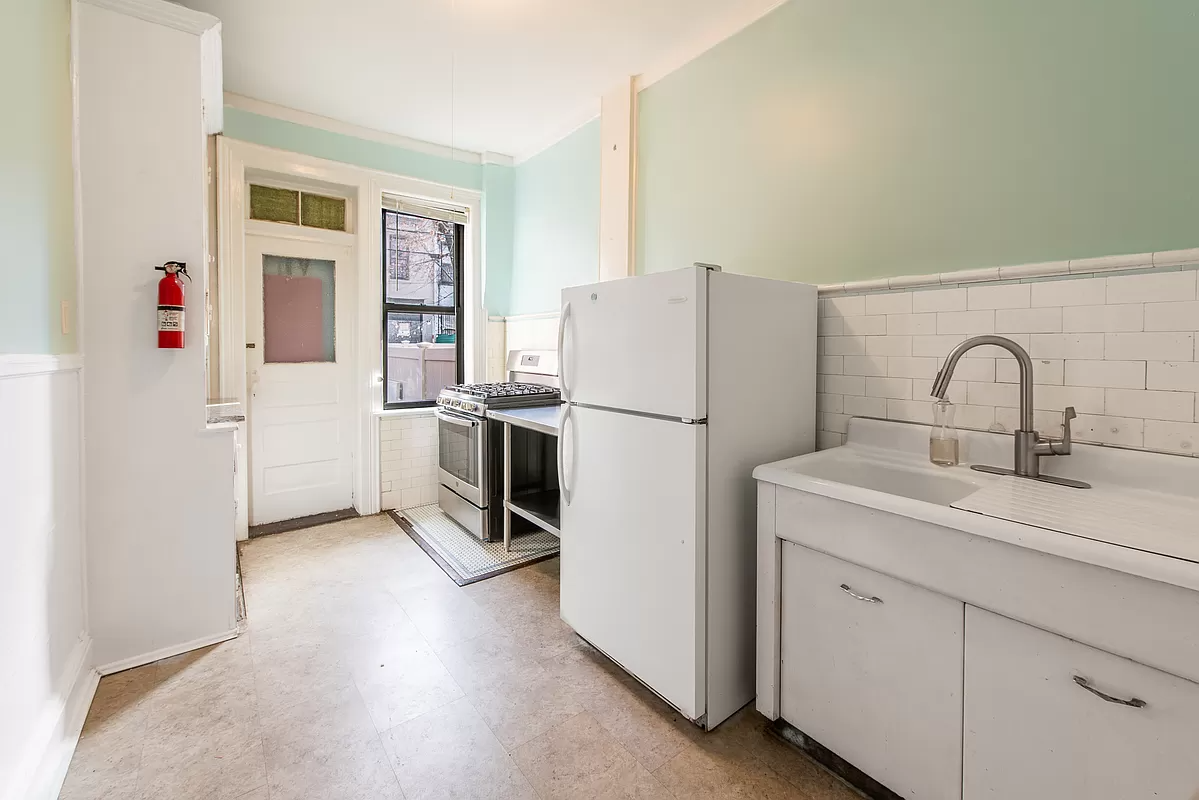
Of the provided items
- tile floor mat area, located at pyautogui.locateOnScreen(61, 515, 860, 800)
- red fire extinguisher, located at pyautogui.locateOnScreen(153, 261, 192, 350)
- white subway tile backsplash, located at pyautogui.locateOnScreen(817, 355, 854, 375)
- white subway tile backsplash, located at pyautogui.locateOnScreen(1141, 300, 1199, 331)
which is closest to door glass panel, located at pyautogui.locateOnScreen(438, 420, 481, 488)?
tile floor mat area, located at pyautogui.locateOnScreen(61, 515, 860, 800)

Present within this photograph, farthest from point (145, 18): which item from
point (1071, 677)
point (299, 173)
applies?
point (1071, 677)

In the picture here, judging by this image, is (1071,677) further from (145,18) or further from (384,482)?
(384,482)

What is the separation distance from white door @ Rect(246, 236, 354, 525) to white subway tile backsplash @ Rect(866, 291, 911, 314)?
3.43 metres

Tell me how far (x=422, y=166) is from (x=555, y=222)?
115 cm

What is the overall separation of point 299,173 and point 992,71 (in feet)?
12.5

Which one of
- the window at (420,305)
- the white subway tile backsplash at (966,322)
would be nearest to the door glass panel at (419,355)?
the window at (420,305)

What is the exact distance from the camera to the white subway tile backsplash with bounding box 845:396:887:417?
1.98m

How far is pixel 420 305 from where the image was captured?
4230 mm

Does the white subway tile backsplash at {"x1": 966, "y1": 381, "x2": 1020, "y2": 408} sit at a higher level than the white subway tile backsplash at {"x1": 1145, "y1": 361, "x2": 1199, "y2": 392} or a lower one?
lower

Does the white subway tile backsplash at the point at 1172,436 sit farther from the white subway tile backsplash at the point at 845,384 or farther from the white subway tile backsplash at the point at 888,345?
the white subway tile backsplash at the point at 845,384

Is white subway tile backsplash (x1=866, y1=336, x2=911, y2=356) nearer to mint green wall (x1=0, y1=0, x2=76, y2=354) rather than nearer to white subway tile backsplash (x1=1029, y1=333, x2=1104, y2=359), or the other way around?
white subway tile backsplash (x1=1029, y1=333, x2=1104, y2=359)

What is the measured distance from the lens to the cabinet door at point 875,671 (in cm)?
128

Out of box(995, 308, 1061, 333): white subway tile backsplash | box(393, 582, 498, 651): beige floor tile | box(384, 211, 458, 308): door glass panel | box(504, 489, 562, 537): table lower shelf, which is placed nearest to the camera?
box(995, 308, 1061, 333): white subway tile backsplash

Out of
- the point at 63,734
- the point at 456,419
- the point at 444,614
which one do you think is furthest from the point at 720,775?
the point at 456,419
